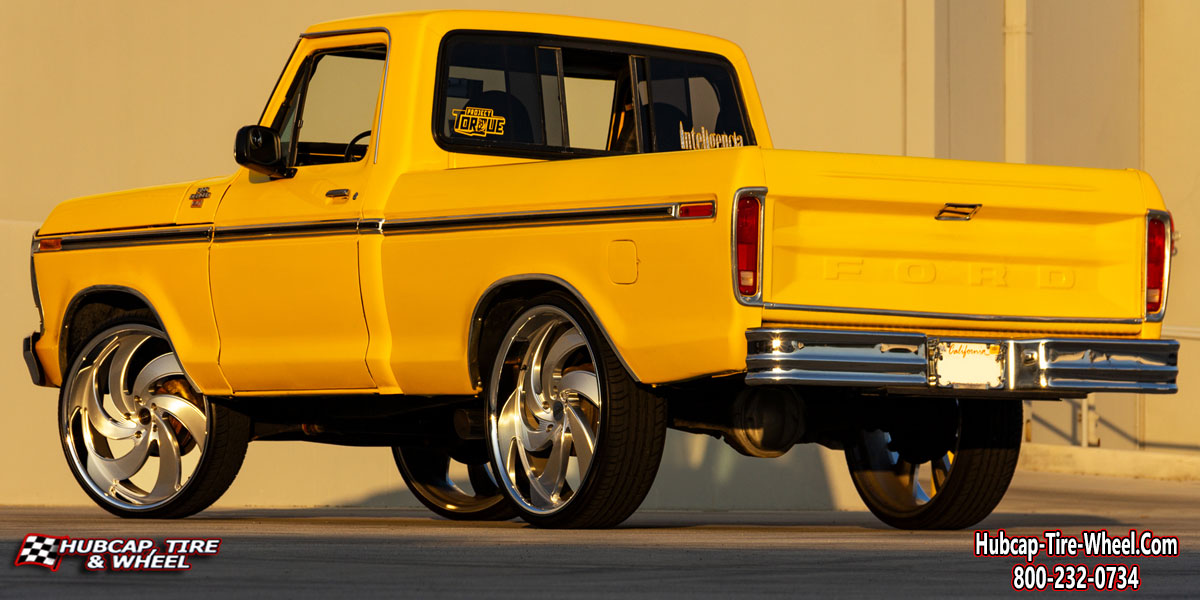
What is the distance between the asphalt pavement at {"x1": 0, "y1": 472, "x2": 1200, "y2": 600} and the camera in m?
5.32

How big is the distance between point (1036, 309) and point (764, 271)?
1256 mm

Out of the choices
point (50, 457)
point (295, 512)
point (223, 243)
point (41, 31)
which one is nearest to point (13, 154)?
point (41, 31)

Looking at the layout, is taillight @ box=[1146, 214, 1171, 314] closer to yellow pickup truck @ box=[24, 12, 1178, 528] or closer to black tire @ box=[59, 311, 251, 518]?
yellow pickup truck @ box=[24, 12, 1178, 528]

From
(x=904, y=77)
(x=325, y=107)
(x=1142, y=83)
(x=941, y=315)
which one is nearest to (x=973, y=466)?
(x=941, y=315)

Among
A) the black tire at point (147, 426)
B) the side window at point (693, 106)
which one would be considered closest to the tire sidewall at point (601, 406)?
the side window at point (693, 106)

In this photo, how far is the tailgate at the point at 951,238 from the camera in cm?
695

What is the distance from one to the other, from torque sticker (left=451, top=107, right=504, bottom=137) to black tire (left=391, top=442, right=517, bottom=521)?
8.09 ft

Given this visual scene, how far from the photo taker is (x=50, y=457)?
13.5m

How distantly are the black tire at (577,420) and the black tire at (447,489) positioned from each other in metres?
2.51

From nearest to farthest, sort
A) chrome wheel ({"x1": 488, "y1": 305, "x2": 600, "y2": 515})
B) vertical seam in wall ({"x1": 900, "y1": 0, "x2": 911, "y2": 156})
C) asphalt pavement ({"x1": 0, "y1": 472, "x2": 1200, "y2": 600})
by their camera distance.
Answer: asphalt pavement ({"x1": 0, "y1": 472, "x2": 1200, "y2": 600}), chrome wheel ({"x1": 488, "y1": 305, "x2": 600, "y2": 515}), vertical seam in wall ({"x1": 900, "y1": 0, "x2": 911, "y2": 156})

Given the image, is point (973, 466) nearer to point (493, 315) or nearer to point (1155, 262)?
point (1155, 262)

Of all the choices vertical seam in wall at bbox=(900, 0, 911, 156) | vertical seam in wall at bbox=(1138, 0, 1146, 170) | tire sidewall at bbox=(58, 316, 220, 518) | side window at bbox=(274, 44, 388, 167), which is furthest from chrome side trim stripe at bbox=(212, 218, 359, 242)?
vertical seam in wall at bbox=(1138, 0, 1146, 170)

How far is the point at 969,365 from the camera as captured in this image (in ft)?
23.4

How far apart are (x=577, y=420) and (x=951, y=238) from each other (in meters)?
1.57
